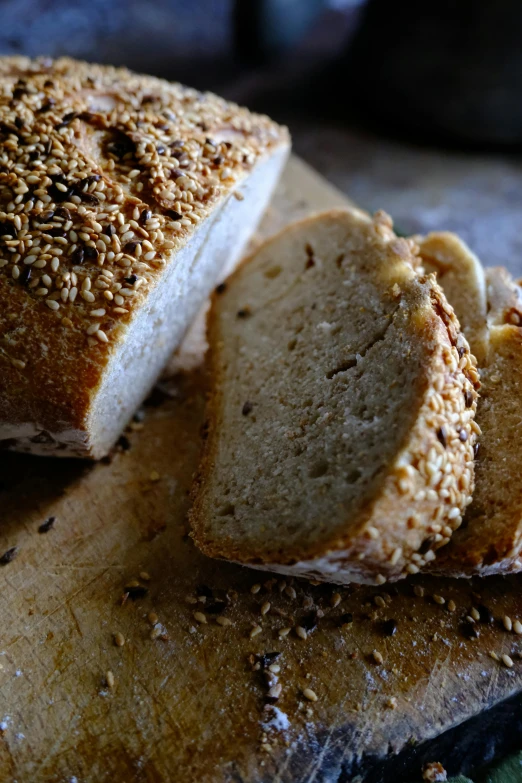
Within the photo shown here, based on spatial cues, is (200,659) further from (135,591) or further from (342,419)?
(342,419)

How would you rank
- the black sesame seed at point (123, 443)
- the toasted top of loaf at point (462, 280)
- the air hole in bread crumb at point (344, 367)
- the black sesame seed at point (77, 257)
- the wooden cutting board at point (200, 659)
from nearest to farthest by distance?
the wooden cutting board at point (200, 659) → the black sesame seed at point (77, 257) → the air hole in bread crumb at point (344, 367) → the toasted top of loaf at point (462, 280) → the black sesame seed at point (123, 443)

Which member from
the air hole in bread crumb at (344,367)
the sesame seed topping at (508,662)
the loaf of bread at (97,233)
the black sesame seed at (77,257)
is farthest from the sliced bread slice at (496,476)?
the black sesame seed at (77,257)

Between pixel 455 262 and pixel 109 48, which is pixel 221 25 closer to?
pixel 109 48

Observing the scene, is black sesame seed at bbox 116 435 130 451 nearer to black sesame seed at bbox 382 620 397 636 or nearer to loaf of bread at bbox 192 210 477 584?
loaf of bread at bbox 192 210 477 584

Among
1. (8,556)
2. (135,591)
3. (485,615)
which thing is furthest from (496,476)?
(8,556)

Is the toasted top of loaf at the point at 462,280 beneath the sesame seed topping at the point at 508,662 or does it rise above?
above

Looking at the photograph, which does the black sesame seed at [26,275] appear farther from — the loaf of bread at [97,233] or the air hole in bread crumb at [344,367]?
the air hole in bread crumb at [344,367]

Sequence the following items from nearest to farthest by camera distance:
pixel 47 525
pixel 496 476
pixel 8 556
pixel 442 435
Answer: pixel 442 435, pixel 496 476, pixel 8 556, pixel 47 525
